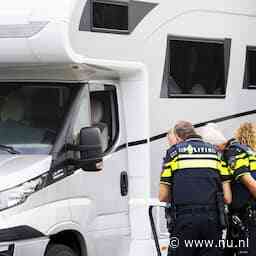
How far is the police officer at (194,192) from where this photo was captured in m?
7.07

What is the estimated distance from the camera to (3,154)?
6848 mm

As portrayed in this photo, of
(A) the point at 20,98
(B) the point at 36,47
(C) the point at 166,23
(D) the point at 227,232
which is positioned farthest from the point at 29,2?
(D) the point at 227,232

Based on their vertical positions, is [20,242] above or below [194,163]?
below

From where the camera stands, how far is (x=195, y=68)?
27.7ft

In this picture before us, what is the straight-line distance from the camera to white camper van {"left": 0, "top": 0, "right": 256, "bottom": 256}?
665 cm

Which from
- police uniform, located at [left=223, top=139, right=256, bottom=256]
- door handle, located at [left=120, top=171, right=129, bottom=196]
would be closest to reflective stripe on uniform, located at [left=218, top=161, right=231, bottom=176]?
police uniform, located at [left=223, top=139, right=256, bottom=256]

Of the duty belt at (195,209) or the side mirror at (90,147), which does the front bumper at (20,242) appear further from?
the duty belt at (195,209)

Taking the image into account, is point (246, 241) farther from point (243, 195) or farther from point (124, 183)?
point (124, 183)

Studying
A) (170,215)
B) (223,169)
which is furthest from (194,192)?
(223,169)

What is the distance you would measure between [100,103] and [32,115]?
0.70 m

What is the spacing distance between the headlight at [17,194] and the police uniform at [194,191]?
1.30m

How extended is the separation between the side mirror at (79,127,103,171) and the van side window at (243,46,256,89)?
8.05ft

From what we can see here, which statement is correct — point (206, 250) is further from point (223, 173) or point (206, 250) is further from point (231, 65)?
point (231, 65)

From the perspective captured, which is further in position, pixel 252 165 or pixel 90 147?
pixel 252 165
